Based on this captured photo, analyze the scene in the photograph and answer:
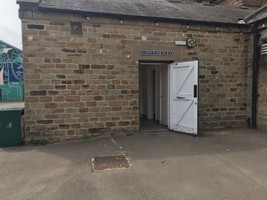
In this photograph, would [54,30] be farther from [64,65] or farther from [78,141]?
[78,141]

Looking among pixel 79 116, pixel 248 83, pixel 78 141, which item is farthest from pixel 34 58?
pixel 248 83

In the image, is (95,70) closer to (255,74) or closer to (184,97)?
(184,97)

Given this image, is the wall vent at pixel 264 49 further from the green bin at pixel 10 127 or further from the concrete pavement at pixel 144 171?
the green bin at pixel 10 127

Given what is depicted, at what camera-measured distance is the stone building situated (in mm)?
6738

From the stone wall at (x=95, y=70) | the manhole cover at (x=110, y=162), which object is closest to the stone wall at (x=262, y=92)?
the stone wall at (x=95, y=70)

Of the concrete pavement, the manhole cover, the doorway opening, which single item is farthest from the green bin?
the doorway opening

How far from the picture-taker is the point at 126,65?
7.42 meters

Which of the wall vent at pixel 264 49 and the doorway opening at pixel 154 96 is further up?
the wall vent at pixel 264 49

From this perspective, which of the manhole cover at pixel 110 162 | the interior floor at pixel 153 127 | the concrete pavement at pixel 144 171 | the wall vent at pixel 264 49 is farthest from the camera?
the interior floor at pixel 153 127

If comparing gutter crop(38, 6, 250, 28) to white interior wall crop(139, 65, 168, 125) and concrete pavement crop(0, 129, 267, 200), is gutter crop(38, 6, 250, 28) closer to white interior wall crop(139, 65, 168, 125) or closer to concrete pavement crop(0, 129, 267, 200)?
white interior wall crop(139, 65, 168, 125)

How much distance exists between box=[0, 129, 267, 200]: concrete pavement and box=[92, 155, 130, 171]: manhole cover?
0.14 m

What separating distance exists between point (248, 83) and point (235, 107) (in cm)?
97

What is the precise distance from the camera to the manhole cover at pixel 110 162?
15.9 feet

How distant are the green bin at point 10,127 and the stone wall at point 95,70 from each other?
0.25 meters
